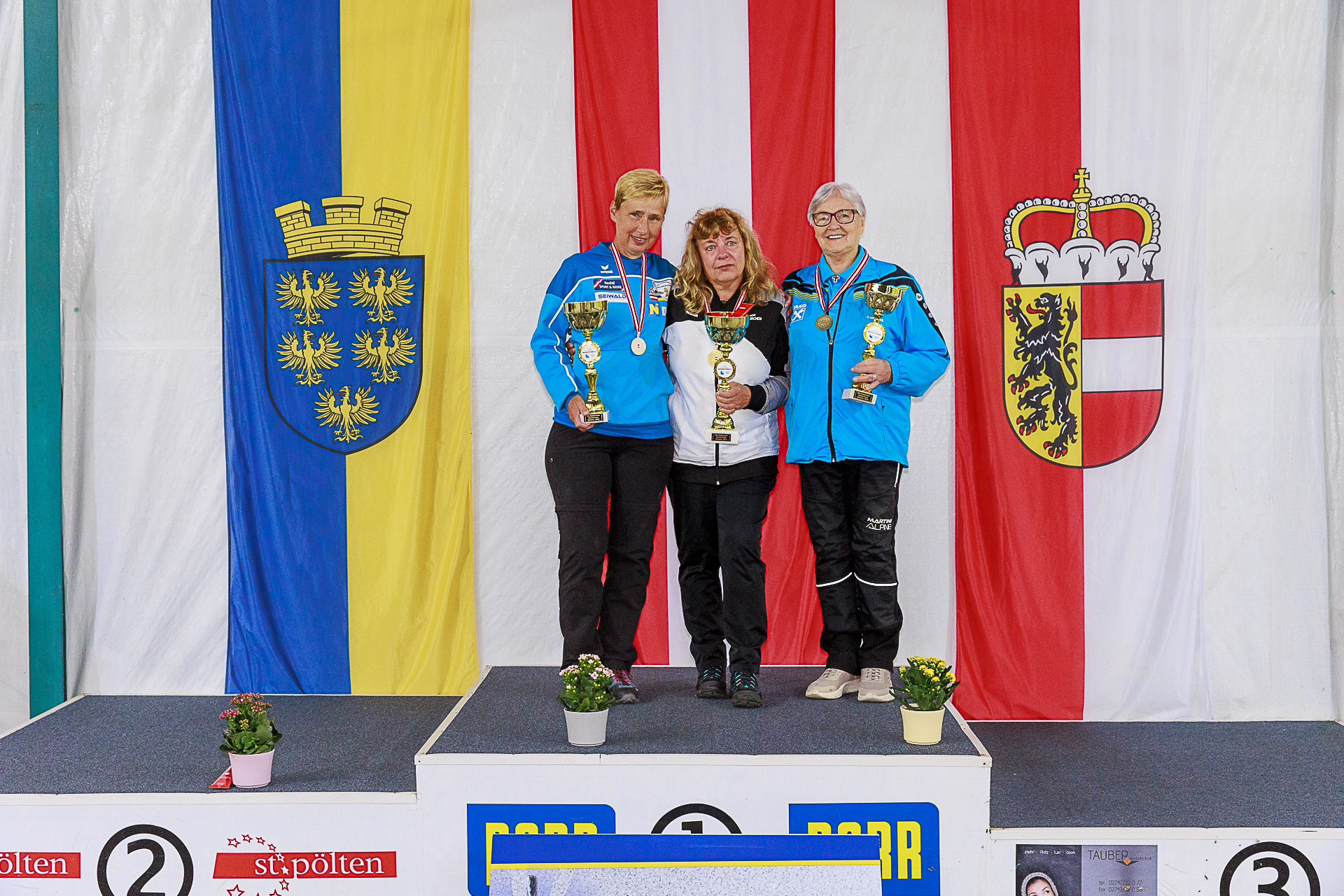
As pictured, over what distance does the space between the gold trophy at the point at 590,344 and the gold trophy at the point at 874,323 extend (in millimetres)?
640

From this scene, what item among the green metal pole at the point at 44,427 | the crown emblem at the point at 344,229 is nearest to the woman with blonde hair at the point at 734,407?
the crown emblem at the point at 344,229

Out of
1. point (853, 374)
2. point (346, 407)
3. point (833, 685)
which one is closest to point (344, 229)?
point (346, 407)

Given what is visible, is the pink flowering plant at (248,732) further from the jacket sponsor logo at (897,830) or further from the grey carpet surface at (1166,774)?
the grey carpet surface at (1166,774)

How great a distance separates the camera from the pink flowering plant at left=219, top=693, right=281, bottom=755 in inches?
92.2

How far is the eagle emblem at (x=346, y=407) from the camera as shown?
3.37m

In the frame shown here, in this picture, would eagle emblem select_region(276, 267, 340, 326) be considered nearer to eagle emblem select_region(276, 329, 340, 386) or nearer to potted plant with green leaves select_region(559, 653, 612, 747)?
eagle emblem select_region(276, 329, 340, 386)

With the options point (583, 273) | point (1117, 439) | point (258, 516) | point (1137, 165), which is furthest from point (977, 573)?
point (258, 516)

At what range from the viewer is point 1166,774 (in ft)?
8.93

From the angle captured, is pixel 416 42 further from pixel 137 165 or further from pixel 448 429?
pixel 448 429

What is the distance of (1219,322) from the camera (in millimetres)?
3266

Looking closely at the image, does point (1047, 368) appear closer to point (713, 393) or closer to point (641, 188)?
point (713, 393)

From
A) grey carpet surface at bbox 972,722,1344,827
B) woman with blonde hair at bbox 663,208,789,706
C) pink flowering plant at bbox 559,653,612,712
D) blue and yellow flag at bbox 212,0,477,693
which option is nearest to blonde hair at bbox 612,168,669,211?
woman with blonde hair at bbox 663,208,789,706

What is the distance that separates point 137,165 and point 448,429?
1.39 metres

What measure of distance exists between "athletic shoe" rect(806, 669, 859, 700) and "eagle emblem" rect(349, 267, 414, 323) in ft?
6.00
